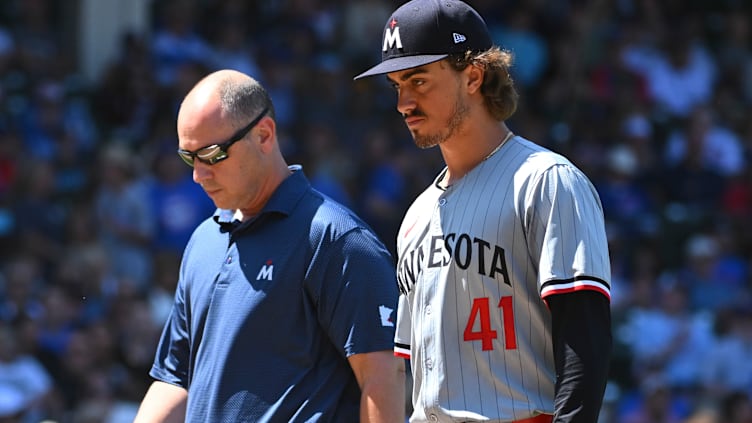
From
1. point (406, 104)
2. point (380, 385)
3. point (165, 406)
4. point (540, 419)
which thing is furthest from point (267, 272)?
point (540, 419)

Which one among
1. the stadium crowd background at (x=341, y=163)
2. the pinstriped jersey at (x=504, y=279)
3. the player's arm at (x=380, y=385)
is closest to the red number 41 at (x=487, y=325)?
the pinstriped jersey at (x=504, y=279)

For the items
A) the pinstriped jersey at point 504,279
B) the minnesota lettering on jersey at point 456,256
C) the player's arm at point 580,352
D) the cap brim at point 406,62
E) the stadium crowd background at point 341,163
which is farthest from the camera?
the stadium crowd background at point 341,163

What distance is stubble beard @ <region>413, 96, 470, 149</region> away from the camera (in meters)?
3.18

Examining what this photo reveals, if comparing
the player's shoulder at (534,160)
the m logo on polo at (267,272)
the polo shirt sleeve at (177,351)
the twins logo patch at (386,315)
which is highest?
the player's shoulder at (534,160)

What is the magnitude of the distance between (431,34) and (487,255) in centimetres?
60

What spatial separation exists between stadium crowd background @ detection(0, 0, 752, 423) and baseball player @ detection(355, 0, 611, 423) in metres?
5.60

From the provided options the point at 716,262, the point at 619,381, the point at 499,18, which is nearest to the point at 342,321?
the point at 619,381

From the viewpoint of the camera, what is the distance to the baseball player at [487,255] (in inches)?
113

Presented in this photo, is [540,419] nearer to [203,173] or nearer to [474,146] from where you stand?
[474,146]

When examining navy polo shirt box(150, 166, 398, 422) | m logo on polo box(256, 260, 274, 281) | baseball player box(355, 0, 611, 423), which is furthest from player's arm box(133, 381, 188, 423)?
baseball player box(355, 0, 611, 423)

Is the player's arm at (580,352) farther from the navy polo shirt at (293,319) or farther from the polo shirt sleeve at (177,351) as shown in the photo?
the polo shirt sleeve at (177,351)

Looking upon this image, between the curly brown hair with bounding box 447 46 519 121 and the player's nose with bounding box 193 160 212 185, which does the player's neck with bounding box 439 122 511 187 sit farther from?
the player's nose with bounding box 193 160 212 185

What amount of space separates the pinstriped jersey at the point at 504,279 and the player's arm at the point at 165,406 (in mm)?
1082

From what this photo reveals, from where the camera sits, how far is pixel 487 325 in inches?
119
